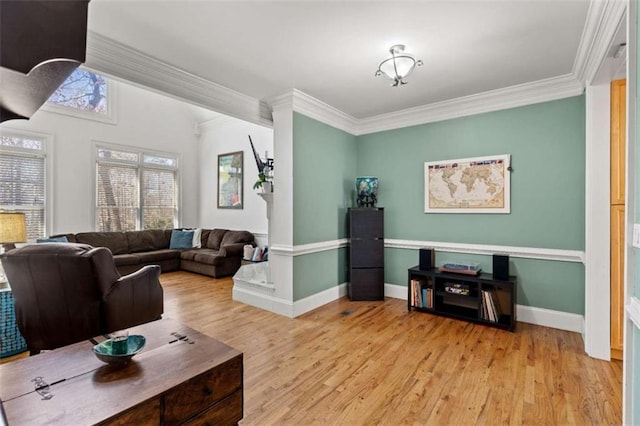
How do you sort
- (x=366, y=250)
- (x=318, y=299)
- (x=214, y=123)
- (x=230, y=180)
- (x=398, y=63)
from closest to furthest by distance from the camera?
(x=398, y=63) < (x=318, y=299) < (x=366, y=250) < (x=230, y=180) < (x=214, y=123)

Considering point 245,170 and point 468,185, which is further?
point 245,170

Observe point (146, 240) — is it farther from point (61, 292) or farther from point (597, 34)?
point (597, 34)

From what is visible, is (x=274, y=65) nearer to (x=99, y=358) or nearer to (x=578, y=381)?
(x=99, y=358)

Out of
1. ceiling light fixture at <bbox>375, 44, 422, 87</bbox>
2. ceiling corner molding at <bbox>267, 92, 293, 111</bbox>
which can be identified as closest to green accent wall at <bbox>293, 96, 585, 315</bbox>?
ceiling corner molding at <bbox>267, 92, 293, 111</bbox>

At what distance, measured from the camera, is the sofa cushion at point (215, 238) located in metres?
6.17

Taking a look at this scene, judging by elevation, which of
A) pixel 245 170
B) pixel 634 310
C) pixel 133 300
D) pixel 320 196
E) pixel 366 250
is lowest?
pixel 133 300

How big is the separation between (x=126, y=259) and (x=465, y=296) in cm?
541

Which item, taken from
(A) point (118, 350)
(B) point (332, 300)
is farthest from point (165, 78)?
(B) point (332, 300)

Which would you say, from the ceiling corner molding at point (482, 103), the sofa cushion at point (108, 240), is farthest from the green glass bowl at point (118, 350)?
the sofa cushion at point (108, 240)

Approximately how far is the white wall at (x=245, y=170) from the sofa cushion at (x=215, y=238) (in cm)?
37

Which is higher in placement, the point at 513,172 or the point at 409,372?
the point at 513,172

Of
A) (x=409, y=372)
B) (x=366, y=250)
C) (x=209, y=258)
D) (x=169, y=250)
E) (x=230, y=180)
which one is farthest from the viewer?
(x=230, y=180)

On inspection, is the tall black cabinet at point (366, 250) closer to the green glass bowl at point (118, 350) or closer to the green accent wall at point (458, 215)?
the green accent wall at point (458, 215)

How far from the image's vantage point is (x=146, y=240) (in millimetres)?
6105
